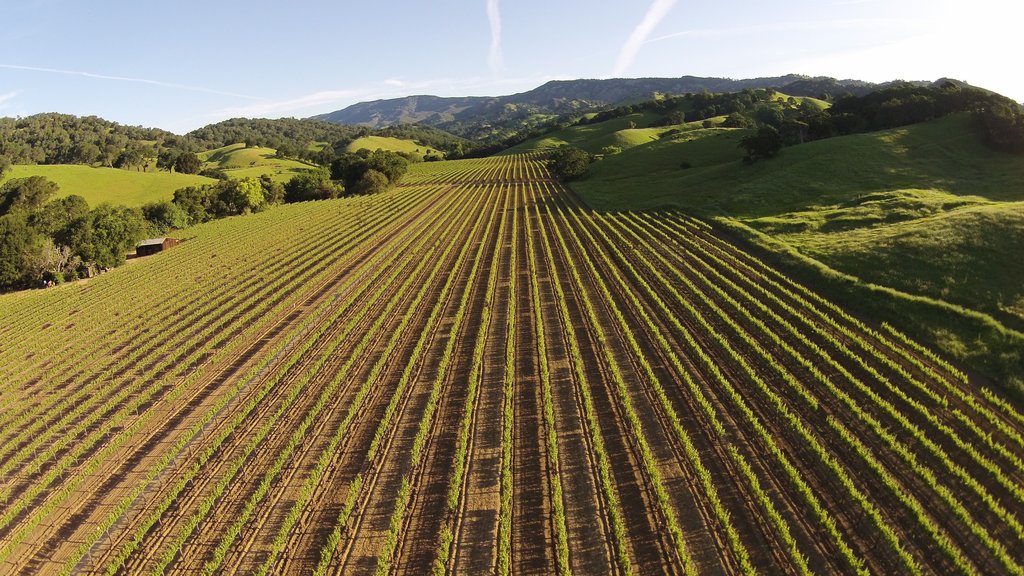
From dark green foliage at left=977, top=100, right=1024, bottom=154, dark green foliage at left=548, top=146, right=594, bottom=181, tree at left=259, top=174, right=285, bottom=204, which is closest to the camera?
dark green foliage at left=977, top=100, right=1024, bottom=154

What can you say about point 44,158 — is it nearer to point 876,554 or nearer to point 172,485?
point 172,485

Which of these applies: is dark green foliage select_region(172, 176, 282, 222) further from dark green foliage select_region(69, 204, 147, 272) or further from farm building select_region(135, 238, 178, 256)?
dark green foliage select_region(69, 204, 147, 272)

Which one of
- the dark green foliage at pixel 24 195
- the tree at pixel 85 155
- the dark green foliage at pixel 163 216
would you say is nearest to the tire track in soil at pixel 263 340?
the dark green foliage at pixel 163 216

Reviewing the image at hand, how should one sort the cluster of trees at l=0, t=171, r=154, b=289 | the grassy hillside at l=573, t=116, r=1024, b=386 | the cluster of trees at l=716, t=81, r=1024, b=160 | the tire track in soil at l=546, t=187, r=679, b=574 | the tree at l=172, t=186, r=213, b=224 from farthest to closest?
the tree at l=172, t=186, r=213, b=224 → the cluster of trees at l=716, t=81, r=1024, b=160 → the cluster of trees at l=0, t=171, r=154, b=289 → the grassy hillside at l=573, t=116, r=1024, b=386 → the tire track in soil at l=546, t=187, r=679, b=574

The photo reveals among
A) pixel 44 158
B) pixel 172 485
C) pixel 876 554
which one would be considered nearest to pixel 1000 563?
pixel 876 554

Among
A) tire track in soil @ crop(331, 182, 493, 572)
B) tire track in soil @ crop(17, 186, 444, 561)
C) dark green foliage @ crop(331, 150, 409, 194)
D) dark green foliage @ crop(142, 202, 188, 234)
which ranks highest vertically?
dark green foliage @ crop(331, 150, 409, 194)

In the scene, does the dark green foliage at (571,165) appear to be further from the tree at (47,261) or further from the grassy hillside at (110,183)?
the grassy hillside at (110,183)

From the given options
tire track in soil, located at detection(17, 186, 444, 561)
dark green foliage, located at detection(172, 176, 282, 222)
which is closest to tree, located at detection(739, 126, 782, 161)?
tire track in soil, located at detection(17, 186, 444, 561)
